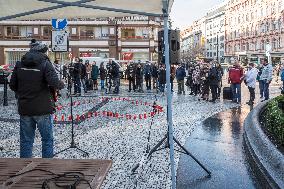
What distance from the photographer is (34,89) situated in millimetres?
5820

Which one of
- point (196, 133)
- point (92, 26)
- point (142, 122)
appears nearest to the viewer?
point (196, 133)

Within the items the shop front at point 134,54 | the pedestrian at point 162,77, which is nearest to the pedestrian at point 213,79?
the pedestrian at point 162,77

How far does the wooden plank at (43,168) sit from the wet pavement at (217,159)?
2180 millimetres

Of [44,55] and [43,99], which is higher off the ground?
[44,55]

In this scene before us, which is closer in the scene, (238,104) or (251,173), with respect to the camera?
(251,173)

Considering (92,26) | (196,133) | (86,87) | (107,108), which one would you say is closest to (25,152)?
(196,133)

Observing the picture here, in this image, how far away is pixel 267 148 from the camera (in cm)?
693

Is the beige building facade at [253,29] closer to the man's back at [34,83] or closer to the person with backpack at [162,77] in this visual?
the person with backpack at [162,77]

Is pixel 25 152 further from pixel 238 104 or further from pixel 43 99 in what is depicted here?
pixel 238 104

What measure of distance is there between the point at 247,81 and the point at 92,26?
45.3 m

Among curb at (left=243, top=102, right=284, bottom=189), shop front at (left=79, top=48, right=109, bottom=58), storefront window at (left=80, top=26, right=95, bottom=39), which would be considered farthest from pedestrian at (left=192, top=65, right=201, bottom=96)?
storefront window at (left=80, top=26, right=95, bottom=39)

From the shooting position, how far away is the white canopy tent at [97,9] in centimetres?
510

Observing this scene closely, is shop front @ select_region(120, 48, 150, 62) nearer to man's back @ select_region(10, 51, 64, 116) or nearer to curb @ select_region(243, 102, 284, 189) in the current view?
curb @ select_region(243, 102, 284, 189)

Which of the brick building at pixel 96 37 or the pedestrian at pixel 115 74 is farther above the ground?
the brick building at pixel 96 37
